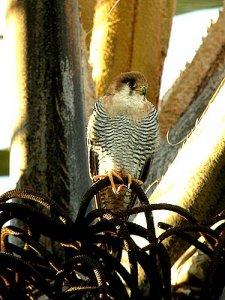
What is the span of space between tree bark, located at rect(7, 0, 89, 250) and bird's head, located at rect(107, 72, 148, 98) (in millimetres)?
868

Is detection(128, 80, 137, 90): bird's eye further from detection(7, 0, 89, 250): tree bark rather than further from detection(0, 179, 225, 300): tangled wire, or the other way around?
detection(0, 179, 225, 300): tangled wire

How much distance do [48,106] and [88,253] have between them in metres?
1.23

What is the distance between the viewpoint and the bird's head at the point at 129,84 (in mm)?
5637

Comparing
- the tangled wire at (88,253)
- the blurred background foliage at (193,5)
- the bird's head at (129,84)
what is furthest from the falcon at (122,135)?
the tangled wire at (88,253)

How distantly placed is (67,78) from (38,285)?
1421mm

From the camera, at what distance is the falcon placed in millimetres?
5758

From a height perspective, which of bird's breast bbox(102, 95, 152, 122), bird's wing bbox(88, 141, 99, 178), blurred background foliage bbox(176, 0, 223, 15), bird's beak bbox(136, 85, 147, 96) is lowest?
bird's wing bbox(88, 141, 99, 178)

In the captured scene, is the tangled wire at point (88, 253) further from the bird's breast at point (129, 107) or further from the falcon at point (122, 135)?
the bird's breast at point (129, 107)

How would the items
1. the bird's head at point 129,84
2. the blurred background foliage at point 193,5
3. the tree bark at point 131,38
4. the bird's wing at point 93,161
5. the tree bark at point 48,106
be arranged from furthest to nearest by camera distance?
1. the blurred background foliage at point 193,5
2. the tree bark at point 131,38
3. the bird's wing at point 93,161
4. the bird's head at point 129,84
5. the tree bark at point 48,106

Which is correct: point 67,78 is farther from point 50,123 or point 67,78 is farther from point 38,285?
point 38,285

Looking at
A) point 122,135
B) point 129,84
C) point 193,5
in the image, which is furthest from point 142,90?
point 193,5

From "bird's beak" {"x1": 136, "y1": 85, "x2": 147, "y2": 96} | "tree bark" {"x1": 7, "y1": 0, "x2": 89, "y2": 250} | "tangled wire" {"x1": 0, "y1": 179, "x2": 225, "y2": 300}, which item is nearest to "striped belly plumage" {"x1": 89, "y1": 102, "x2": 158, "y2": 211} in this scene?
"bird's beak" {"x1": 136, "y1": 85, "x2": 147, "y2": 96}

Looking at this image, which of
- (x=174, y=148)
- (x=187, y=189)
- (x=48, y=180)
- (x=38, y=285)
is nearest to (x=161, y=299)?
(x=38, y=285)

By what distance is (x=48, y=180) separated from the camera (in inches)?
184
